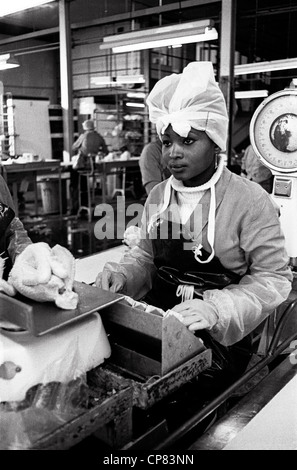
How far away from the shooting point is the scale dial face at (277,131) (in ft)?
10.0

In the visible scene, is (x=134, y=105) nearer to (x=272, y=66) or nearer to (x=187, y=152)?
(x=272, y=66)

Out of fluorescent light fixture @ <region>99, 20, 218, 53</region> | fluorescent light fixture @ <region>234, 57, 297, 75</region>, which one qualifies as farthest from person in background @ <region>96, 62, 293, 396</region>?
fluorescent light fixture @ <region>234, 57, 297, 75</region>

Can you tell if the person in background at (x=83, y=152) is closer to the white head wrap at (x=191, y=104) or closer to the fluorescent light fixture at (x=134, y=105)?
the fluorescent light fixture at (x=134, y=105)

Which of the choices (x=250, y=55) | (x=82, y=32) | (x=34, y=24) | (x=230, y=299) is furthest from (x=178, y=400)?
(x=82, y=32)

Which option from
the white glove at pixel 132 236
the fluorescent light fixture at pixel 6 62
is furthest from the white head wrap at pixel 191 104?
the fluorescent light fixture at pixel 6 62

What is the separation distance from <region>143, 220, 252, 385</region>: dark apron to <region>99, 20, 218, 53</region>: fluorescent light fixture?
4320 millimetres

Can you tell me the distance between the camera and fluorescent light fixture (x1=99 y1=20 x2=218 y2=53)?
5426 mm

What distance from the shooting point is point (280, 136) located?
309cm

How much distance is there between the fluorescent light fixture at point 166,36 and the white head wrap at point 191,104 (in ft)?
13.5

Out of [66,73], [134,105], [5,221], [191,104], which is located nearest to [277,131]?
[191,104]

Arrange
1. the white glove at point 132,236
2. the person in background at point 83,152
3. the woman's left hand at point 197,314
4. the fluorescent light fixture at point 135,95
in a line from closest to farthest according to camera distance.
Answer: the woman's left hand at point 197,314 < the white glove at point 132,236 < the person in background at point 83,152 < the fluorescent light fixture at point 135,95

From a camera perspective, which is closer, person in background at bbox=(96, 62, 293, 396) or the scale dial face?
person in background at bbox=(96, 62, 293, 396)

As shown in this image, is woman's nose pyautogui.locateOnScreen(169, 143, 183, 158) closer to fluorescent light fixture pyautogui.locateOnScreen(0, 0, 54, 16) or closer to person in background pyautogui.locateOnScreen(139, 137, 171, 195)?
fluorescent light fixture pyautogui.locateOnScreen(0, 0, 54, 16)

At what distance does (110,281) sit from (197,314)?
0.50 m
